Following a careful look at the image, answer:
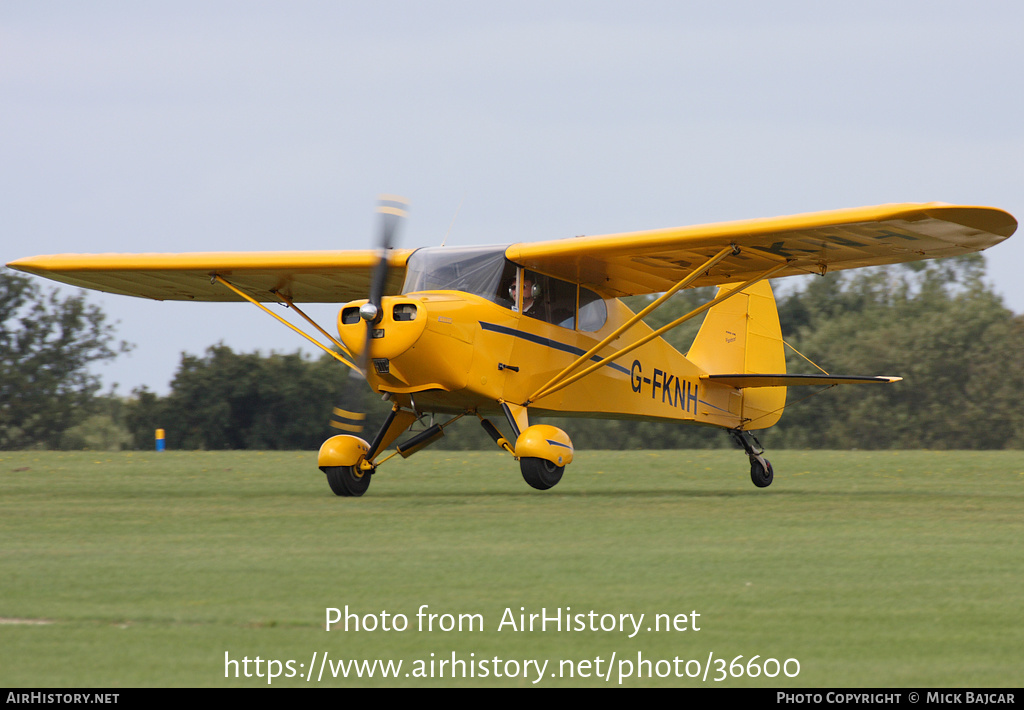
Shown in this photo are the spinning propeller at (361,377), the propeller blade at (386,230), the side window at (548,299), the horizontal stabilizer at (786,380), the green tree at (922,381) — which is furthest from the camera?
the green tree at (922,381)

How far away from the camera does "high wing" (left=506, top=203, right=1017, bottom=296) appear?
12.6m

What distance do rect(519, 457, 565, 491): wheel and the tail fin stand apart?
529 centimetres

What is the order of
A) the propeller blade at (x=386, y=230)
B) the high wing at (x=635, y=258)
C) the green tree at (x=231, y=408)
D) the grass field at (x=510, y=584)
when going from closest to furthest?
the grass field at (x=510, y=584)
the high wing at (x=635, y=258)
the propeller blade at (x=386, y=230)
the green tree at (x=231, y=408)

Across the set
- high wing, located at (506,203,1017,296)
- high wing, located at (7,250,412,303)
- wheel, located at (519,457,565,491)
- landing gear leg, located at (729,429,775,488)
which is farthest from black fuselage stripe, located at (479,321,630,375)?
landing gear leg, located at (729,429,775,488)

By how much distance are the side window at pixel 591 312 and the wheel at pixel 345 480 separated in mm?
3627

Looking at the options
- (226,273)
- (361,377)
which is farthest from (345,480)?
(226,273)

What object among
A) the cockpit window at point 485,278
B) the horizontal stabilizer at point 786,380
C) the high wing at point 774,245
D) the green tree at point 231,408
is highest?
the high wing at point 774,245

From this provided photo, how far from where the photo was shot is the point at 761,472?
17391mm

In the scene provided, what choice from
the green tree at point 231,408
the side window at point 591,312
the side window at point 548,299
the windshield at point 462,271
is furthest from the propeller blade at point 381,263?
the green tree at point 231,408

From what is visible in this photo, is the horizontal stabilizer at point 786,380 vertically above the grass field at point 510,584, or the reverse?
the horizontal stabilizer at point 786,380

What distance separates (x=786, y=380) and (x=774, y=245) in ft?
12.1

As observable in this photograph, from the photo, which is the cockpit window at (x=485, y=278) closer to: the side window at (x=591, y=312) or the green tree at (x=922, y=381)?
the side window at (x=591, y=312)

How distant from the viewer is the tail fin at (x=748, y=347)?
1870 centimetres

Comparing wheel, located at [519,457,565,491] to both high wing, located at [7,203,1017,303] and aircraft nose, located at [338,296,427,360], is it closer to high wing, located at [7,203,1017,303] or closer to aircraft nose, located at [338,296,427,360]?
aircraft nose, located at [338,296,427,360]
